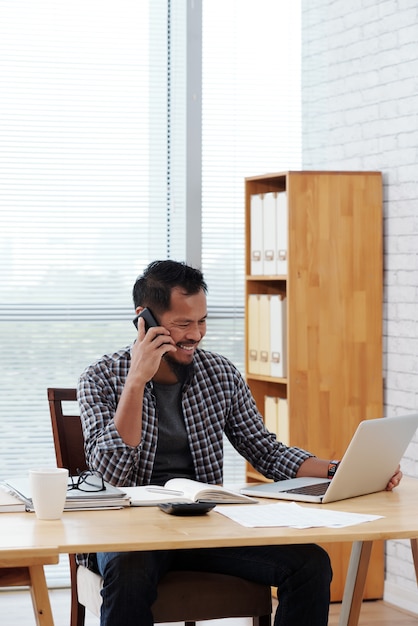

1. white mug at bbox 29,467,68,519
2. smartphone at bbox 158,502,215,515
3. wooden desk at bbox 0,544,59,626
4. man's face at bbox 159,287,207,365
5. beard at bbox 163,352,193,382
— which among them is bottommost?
wooden desk at bbox 0,544,59,626

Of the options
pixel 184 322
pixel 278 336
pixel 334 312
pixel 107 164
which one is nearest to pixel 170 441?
pixel 184 322

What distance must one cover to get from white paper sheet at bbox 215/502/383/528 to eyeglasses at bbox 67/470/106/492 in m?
0.29

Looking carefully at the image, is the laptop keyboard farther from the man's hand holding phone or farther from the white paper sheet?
the man's hand holding phone

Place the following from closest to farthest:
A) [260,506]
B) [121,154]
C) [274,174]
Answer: [260,506] → [274,174] → [121,154]

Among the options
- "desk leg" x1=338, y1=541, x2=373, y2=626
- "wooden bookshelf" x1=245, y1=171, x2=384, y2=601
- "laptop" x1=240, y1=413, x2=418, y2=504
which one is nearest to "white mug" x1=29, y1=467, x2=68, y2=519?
"laptop" x1=240, y1=413, x2=418, y2=504

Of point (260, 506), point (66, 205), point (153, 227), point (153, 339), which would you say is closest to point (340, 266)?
point (153, 227)

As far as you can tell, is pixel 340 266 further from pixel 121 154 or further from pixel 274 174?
pixel 121 154

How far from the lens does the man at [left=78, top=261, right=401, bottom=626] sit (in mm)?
2301

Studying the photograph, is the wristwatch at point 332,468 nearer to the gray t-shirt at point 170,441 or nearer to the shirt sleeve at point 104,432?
the gray t-shirt at point 170,441

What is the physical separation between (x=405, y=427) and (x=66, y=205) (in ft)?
7.07

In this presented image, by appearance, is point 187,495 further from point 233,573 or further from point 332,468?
point 332,468

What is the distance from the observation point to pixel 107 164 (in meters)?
4.18

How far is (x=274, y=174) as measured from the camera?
389 centimetres

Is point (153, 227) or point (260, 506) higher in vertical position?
point (153, 227)
